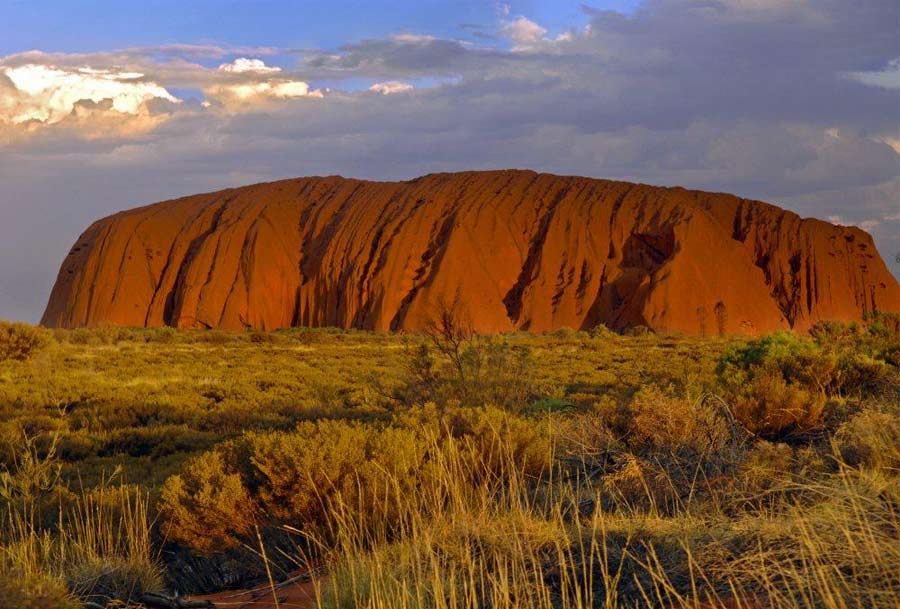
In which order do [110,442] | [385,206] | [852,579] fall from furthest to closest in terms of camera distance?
[385,206] → [110,442] → [852,579]

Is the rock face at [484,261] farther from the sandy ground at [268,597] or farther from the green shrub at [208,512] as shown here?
the sandy ground at [268,597]

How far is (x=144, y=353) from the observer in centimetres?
2933

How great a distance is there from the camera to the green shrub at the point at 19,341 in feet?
72.6

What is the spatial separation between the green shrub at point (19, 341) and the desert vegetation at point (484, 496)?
342 inches

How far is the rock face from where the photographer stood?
50.1 metres

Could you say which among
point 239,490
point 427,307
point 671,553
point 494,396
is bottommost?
point 427,307

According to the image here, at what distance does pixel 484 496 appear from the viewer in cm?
463

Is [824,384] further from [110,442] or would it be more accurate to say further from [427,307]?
[427,307]

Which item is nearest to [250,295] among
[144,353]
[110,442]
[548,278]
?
[548,278]

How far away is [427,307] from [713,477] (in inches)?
1684

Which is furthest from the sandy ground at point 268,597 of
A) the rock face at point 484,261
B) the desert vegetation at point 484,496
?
the rock face at point 484,261

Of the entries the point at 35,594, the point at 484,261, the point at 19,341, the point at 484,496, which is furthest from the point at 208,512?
the point at 484,261

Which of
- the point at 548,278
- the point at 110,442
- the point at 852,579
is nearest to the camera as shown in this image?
the point at 852,579

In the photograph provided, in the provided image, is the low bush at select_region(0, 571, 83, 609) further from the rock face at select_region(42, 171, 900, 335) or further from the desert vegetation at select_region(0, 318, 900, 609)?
the rock face at select_region(42, 171, 900, 335)
